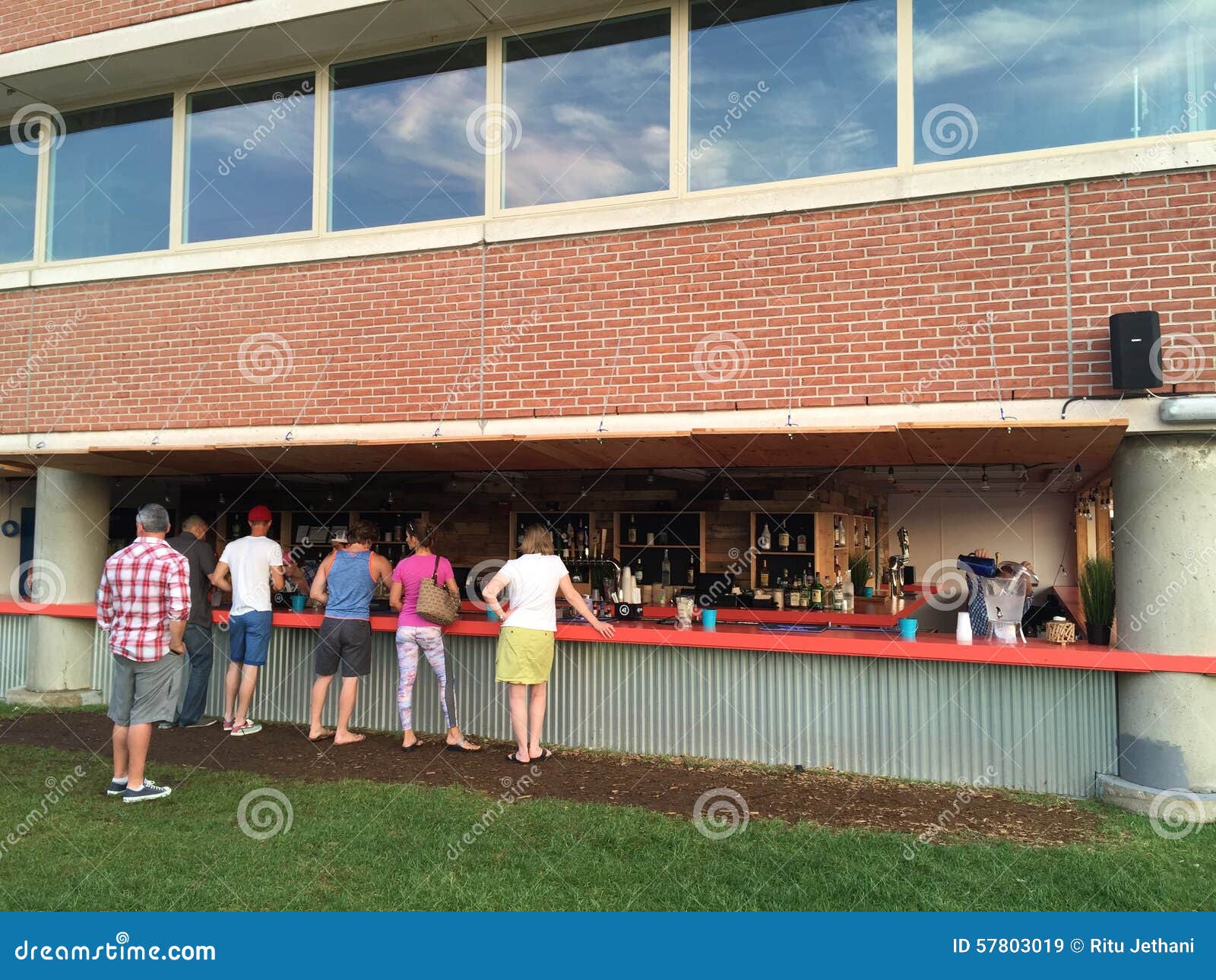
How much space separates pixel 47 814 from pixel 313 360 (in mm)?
4254

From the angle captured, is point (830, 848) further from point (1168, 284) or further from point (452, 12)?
point (452, 12)

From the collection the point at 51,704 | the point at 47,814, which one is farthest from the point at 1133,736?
the point at 51,704

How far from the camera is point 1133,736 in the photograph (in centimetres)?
636

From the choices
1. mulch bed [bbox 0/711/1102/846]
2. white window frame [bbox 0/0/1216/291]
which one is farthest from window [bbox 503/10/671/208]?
mulch bed [bbox 0/711/1102/846]

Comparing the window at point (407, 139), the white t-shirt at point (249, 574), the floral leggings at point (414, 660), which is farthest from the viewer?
the window at point (407, 139)

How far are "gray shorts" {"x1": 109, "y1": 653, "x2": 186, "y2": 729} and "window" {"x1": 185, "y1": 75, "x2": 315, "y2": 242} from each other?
177 inches

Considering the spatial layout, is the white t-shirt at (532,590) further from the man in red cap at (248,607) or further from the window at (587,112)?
the window at (587,112)

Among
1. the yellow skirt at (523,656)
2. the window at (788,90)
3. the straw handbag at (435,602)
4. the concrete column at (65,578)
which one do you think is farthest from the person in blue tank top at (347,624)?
the window at (788,90)

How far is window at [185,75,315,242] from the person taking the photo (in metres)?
9.06

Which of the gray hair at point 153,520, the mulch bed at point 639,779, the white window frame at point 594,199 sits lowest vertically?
the mulch bed at point 639,779

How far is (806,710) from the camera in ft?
24.0

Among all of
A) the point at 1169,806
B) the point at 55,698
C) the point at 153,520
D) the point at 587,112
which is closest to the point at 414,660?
the point at 153,520

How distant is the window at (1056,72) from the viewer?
21.6ft

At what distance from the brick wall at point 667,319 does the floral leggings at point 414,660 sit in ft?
6.02
